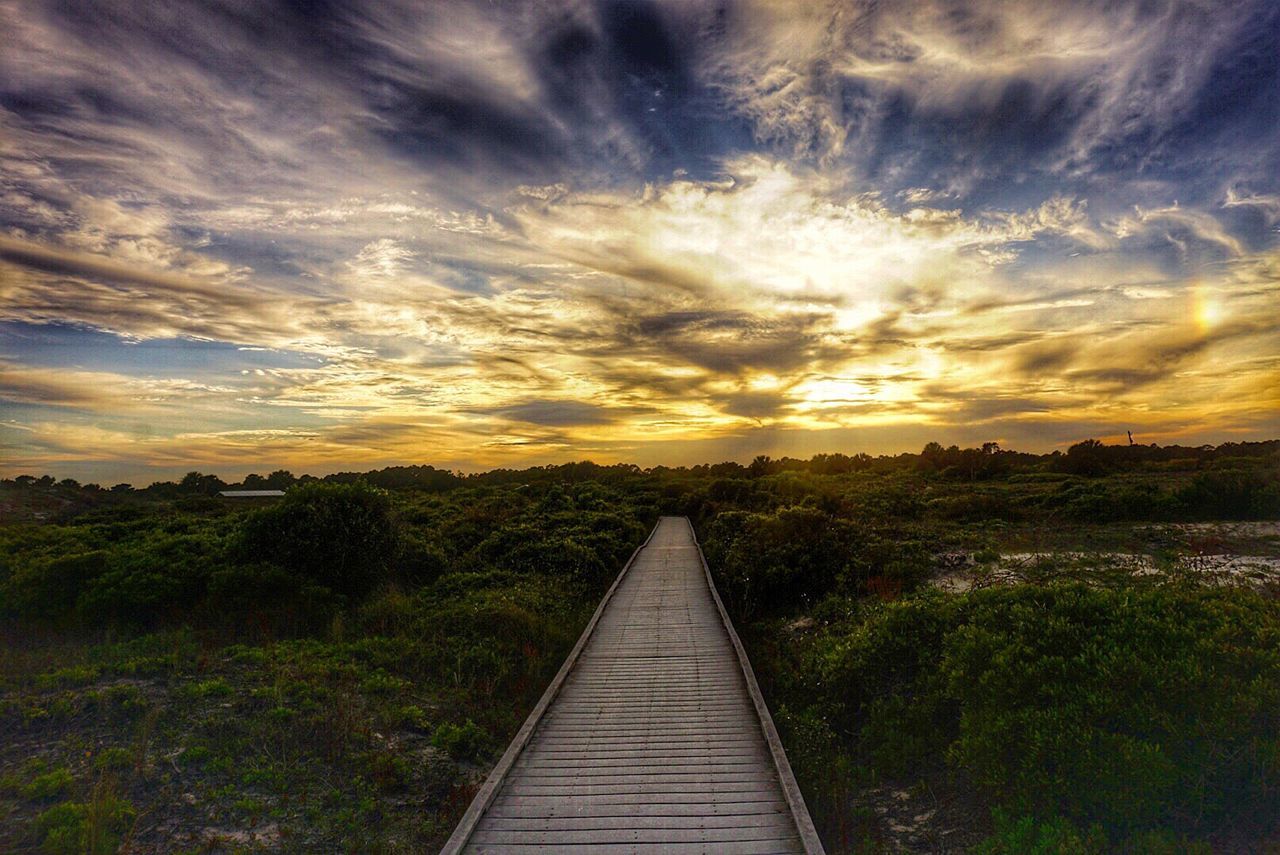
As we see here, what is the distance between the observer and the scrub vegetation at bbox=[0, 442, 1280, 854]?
6426mm

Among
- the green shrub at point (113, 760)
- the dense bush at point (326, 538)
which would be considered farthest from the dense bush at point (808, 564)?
the green shrub at point (113, 760)

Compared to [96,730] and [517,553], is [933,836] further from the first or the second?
[517,553]

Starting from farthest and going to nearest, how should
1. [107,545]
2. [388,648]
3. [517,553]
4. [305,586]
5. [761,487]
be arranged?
[761,487] < [517,553] < [107,545] < [305,586] < [388,648]

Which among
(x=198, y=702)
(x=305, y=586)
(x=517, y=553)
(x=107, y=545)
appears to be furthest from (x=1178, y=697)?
(x=107, y=545)

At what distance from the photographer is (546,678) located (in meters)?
12.5

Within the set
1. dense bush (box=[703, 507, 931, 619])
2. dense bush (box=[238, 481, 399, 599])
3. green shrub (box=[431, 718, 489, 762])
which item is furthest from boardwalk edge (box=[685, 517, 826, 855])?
dense bush (box=[238, 481, 399, 599])

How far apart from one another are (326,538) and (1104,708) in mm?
16822

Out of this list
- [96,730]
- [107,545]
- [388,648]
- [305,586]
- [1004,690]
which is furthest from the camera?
[107,545]

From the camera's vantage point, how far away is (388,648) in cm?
1319

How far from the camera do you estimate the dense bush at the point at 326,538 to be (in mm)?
16953

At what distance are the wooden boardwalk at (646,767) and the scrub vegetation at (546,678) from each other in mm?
872

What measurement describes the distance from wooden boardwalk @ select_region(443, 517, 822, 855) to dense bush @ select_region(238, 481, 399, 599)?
26.2ft

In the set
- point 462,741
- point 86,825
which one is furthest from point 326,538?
point 86,825

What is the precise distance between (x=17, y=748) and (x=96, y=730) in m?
0.76
